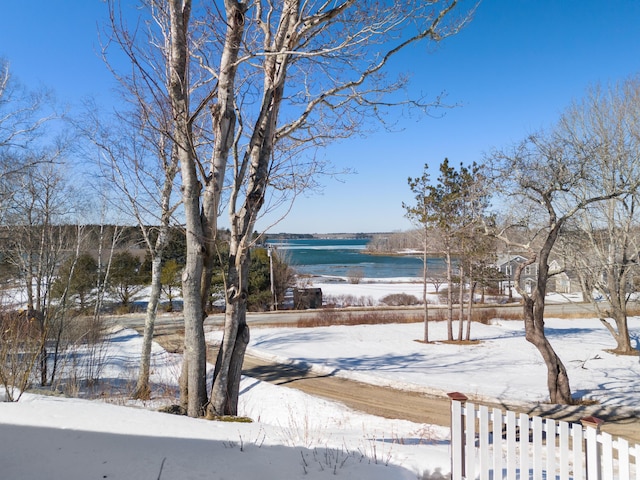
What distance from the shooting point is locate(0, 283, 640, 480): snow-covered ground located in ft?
10.8

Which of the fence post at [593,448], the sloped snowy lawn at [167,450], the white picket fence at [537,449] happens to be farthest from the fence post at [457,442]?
the fence post at [593,448]

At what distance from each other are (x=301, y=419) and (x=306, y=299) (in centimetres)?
2083

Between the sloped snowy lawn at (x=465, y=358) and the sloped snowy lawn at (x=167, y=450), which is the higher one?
the sloped snowy lawn at (x=167, y=450)

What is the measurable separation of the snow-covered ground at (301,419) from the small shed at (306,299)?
10018mm

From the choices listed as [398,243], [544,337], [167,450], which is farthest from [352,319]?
[398,243]

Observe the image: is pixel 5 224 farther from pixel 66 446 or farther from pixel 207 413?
pixel 66 446

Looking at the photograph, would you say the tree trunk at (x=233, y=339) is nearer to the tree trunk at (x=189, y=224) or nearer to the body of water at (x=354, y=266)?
the tree trunk at (x=189, y=224)

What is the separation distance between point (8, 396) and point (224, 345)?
8.49 feet

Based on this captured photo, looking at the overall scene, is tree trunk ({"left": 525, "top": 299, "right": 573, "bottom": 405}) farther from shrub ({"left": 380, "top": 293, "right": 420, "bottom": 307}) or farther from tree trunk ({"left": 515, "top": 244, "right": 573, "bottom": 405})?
shrub ({"left": 380, "top": 293, "right": 420, "bottom": 307})

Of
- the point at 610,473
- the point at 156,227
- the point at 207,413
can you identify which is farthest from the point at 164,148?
the point at 610,473

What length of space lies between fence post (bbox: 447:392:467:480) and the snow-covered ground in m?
0.19

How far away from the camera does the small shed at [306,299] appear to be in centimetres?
2864

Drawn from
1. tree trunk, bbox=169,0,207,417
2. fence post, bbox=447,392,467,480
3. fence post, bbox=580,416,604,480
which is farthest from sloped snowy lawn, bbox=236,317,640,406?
fence post, bbox=580,416,604,480

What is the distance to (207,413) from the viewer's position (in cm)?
541
